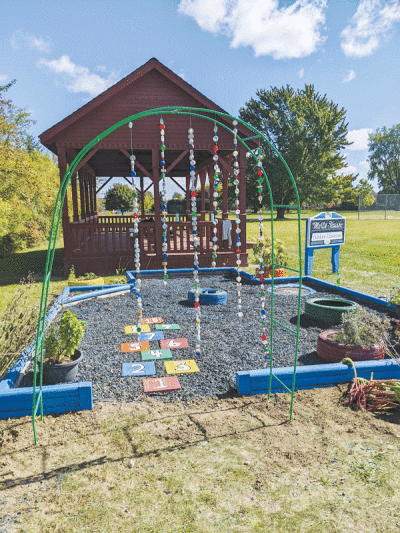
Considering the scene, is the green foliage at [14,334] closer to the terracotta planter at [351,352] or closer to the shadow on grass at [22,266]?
the terracotta planter at [351,352]

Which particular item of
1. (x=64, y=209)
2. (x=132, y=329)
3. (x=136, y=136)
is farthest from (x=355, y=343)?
(x=136, y=136)

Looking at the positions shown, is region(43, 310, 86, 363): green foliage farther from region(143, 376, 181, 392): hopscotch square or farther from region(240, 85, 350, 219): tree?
region(240, 85, 350, 219): tree

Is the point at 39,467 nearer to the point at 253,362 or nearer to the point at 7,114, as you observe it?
the point at 253,362

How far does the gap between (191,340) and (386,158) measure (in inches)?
3323

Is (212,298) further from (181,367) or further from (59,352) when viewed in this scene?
(59,352)

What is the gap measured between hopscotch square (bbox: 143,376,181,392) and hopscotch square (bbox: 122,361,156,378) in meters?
0.20

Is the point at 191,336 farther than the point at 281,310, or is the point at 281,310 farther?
the point at 281,310

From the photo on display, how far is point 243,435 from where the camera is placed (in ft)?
11.8

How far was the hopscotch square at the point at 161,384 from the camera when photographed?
14.6 ft

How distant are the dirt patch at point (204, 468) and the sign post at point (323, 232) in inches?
223

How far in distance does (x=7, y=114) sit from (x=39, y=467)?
15553 millimetres

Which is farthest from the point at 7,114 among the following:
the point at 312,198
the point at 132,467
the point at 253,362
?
the point at 312,198

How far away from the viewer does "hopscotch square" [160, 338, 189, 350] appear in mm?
5754

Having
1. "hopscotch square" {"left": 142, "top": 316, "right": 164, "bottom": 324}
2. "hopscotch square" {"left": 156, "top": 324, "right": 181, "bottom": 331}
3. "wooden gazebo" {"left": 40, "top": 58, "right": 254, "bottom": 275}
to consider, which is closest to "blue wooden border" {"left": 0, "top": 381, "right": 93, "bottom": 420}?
"hopscotch square" {"left": 156, "top": 324, "right": 181, "bottom": 331}
